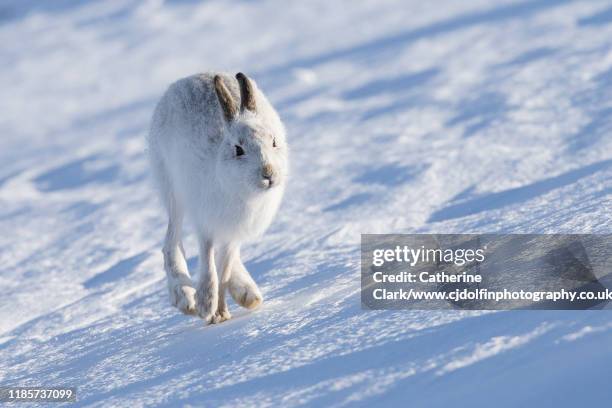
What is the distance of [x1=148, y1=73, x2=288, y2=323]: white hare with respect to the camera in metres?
4.01

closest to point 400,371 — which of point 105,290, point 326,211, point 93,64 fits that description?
point 105,290

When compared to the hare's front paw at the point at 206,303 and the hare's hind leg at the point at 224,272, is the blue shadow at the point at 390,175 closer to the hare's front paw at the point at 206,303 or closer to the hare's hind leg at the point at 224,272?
the hare's hind leg at the point at 224,272

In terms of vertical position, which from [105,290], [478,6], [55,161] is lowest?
[105,290]

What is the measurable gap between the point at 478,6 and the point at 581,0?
6.35ft

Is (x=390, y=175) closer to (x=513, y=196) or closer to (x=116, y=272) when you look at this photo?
(x=513, y=196)

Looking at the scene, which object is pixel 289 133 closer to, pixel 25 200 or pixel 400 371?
pixel 25 200

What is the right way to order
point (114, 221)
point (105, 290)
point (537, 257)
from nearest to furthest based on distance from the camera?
point (537, 257) < point (105, 290) < point (114, 221)

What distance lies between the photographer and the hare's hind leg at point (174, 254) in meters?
4.64

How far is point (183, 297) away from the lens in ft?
15.1

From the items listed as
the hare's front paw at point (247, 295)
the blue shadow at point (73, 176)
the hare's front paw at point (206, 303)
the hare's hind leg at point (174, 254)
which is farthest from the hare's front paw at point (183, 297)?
the blue shadow at point (73, 176)

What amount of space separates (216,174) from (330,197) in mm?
3350

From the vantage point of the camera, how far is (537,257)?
4.05 m

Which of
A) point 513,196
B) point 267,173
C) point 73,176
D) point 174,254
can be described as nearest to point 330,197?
point 513,196

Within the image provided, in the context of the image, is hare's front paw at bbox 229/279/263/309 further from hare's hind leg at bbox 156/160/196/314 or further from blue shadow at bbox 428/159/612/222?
blue shadow at bbox 428/159/612/222
